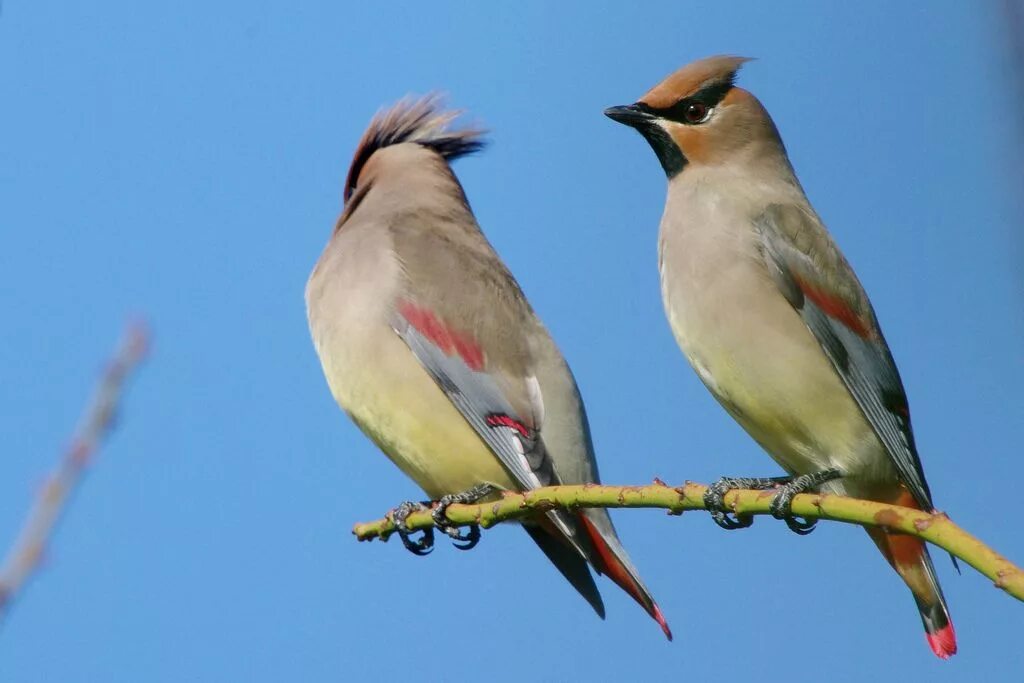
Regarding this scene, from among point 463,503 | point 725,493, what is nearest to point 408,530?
point 463,503

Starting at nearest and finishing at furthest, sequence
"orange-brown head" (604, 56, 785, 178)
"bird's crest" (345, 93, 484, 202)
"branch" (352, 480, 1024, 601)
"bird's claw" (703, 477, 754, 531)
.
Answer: "branch" (352, 480, 1024, 601) → "bird's claw" (703, 477, 754, 531) → "orange-brown head" (604, 56, 785, 178) → "bird's crest" (345, 93, 484, 202)

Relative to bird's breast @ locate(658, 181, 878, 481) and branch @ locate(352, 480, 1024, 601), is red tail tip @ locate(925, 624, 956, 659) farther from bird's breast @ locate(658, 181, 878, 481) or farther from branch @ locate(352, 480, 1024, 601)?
branch @ locate(352, 480, 1024, 601)

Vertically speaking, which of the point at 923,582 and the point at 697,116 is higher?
the point at 697,116

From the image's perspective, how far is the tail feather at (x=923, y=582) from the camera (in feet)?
11.8

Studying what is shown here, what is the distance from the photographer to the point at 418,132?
5133mm

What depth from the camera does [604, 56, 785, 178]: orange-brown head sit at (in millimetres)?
4176

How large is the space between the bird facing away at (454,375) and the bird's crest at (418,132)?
0.60m

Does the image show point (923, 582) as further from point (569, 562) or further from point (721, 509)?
point (721, 509)

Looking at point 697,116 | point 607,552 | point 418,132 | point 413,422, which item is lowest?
point 607,552

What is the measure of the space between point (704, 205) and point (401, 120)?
1.53 m

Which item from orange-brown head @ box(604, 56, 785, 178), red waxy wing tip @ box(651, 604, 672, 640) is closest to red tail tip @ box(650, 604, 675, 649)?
red waxy wing tip @ box(651, 604, 672, 640)

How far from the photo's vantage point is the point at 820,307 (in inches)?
152

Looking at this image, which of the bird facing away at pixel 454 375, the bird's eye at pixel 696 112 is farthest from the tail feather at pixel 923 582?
the bird's eye at pixel 696 112

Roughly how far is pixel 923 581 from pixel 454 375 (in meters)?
1.35
